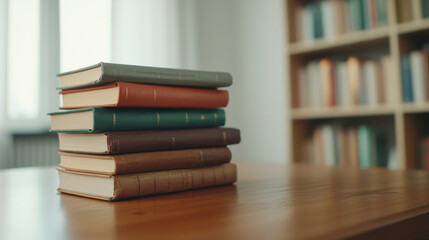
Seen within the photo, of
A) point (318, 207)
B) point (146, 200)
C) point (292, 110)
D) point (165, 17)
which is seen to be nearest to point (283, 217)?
point (318, 207)

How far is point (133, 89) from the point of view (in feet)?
1.74

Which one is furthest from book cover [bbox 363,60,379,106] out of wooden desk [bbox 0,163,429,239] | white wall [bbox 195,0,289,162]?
wooden desk [bbox 0,163,429,239]

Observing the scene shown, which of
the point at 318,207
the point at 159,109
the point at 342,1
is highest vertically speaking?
the point at 342,1

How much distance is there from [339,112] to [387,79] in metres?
0.30

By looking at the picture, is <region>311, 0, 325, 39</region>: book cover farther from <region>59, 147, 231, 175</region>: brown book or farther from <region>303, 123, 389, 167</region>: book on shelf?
<region>59, 147, 231, 175</region>: brown book

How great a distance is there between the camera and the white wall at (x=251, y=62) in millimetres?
2984

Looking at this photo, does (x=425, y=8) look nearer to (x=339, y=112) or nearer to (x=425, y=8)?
(x=425, y=8)

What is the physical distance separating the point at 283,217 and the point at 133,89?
10.5 inches

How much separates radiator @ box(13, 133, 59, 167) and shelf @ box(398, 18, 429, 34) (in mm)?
2056

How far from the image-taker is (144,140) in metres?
0.55

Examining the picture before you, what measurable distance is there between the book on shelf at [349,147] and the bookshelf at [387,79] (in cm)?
8

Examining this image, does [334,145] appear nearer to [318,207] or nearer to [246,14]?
[246,14]

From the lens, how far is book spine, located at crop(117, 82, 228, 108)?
52 centimetres

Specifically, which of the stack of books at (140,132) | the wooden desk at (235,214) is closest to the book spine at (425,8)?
the wooden desk at (235,214)
